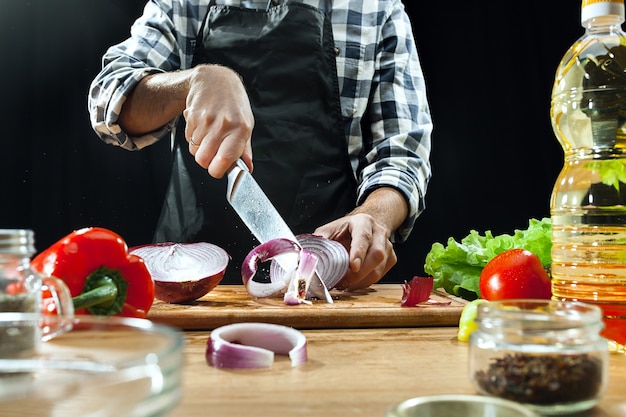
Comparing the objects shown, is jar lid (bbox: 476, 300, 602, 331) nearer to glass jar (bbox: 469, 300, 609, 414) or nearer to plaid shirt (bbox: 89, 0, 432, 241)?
glass jar (bbox: 469, 300, 609, 414)

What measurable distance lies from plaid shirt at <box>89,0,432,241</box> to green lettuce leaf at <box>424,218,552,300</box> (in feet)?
1.56

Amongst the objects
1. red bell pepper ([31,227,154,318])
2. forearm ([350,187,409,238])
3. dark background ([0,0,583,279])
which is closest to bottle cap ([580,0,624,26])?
red bell pepper ([31,227,154,318])

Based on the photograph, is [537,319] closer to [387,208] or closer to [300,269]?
[300,269]

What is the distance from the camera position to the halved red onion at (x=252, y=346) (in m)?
0.98

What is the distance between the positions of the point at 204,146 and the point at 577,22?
2664mm

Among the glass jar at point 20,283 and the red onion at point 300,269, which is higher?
the glass jar at point 20,283

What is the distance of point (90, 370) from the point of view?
699 mm

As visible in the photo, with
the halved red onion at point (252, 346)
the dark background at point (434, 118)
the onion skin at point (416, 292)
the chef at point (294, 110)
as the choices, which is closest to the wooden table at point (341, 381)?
the halved red onion at point (252, 346)

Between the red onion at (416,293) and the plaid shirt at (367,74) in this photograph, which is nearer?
the red onion at (416,293)

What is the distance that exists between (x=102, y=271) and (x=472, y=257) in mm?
934

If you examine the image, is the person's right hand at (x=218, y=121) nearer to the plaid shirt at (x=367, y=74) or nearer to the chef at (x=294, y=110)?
the chef at (x=294, y=110)

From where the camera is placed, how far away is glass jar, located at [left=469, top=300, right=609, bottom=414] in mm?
776

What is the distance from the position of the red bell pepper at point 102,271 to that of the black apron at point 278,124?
979mm

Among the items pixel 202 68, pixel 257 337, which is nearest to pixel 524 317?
pixel 257 337
